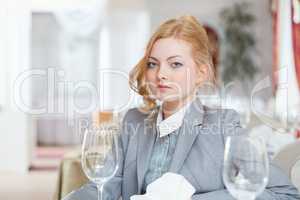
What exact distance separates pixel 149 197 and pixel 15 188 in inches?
174

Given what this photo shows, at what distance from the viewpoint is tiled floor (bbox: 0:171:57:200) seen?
495 cm

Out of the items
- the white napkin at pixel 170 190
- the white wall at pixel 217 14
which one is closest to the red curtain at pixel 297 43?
the white napkin at pixel 170 190

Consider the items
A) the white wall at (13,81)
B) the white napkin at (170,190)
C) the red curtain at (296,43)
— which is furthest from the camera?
the white wall at (13,81)

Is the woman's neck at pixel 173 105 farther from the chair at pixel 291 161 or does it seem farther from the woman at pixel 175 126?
the chair at pixel 291 161

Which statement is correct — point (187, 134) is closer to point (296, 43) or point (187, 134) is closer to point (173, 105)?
point (173, 105)

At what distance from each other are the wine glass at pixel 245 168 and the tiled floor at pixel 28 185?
3742 mm

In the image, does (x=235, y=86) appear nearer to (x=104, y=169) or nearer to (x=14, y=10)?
(x=14, y=10)

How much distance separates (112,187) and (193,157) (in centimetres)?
27

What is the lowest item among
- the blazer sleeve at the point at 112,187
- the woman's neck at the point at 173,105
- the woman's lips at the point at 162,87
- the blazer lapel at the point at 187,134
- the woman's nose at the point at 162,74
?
the blazer sleeve at the point at 112,187

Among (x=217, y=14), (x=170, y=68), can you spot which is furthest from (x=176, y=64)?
(x=217, y=14)

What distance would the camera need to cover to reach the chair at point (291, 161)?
1583mm

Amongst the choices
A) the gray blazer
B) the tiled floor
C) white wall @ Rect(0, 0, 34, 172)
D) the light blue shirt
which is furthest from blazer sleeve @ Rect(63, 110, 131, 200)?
white wall @ Rect(0, 0, 34, 172)

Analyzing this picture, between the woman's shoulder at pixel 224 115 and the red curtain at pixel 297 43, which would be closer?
the woman's shoulder at pixel 224 115

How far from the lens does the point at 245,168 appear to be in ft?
3.41
